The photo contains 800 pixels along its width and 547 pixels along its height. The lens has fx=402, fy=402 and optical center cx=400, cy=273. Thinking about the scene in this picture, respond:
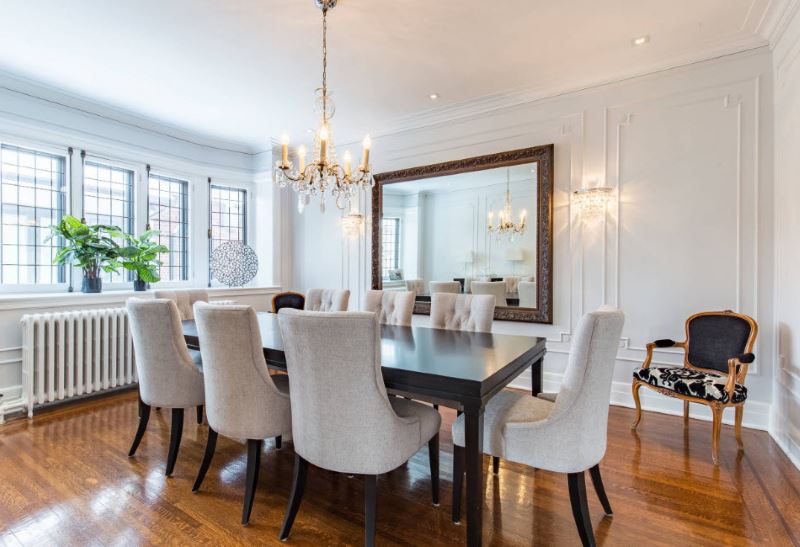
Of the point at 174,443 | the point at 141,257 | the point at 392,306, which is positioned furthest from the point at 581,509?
the point at 141,257

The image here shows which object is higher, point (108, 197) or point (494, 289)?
point (108, 197)

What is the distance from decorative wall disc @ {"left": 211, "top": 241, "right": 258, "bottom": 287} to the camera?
505 cm

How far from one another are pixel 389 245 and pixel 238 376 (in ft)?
9.96

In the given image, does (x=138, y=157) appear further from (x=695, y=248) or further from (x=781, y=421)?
(x=781, y=421)

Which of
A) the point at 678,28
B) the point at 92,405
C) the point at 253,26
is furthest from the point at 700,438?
the point at 92,405

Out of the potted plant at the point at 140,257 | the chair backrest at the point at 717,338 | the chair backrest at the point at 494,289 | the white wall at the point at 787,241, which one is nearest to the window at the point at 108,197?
the potted plant at the point at 140,257

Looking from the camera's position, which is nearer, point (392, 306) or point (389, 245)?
point (392, 306)

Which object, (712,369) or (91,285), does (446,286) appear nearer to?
(712,369)

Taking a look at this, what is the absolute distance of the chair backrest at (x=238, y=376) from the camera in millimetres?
1794

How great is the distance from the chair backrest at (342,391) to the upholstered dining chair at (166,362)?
1009mm

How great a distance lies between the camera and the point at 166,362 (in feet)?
7.43

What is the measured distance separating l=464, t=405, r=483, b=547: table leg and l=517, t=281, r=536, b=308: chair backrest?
8.09ft

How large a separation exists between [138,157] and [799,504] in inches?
231

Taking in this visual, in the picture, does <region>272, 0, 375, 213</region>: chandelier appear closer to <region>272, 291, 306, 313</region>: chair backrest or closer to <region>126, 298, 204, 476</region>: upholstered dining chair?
<region>126, 298, 204, 476</region>: upholstered dining chair
